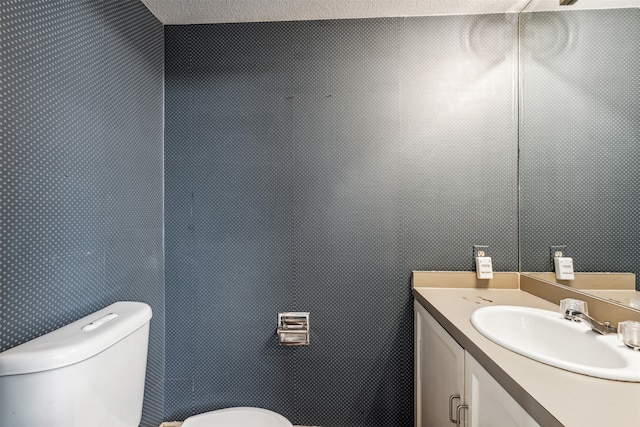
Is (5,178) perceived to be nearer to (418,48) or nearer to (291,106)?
(291,106)

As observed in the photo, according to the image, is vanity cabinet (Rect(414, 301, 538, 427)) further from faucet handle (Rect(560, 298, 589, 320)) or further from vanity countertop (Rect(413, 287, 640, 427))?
faucet handle (Rect(560, 298, 589, 320))

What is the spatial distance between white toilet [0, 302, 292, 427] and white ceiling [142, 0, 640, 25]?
1431 millimetres

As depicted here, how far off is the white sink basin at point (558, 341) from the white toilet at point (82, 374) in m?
1.18

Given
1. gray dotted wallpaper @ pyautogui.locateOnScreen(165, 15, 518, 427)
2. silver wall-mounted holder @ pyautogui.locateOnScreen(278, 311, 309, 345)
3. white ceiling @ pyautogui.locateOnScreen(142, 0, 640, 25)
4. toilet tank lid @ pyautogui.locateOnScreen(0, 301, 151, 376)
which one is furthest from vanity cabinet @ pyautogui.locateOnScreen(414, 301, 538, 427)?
white ceiling @ pyautogui.locateOnScreen(142, 0, 640, 25)

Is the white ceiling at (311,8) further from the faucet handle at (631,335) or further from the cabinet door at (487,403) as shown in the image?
the cabinet door at (487,403)

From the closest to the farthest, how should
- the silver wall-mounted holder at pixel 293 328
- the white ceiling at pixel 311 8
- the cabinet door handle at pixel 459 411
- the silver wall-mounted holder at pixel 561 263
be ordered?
the cabinet door handle at pixel 459 411 → the silver wall-mounted holder at pixel 561 263 → the white ceiling at pixel 311 8 → the silver wall-mounted holder at pixel 293 328

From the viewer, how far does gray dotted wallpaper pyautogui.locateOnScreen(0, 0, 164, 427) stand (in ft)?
2.88

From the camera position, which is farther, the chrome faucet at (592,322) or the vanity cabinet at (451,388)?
the chrome faucet at (592,322)

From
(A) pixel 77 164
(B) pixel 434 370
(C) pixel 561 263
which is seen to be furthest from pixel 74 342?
(C) pixel 561 263

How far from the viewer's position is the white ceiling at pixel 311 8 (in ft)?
4.84

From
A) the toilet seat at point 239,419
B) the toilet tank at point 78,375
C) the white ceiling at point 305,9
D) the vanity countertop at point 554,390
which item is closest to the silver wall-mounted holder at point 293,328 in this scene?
the toilet seat at point 239,419

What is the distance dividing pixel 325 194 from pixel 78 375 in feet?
3.88

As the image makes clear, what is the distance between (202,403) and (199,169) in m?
1.26

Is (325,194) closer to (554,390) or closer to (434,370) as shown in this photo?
(434,370)
